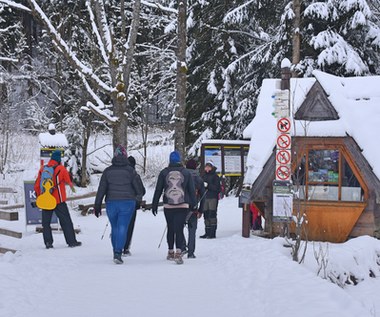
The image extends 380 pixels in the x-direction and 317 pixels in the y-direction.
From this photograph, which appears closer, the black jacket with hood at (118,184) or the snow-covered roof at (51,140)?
the black jacket with hood at (118,184)

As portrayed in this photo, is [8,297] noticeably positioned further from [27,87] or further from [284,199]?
[27,87]

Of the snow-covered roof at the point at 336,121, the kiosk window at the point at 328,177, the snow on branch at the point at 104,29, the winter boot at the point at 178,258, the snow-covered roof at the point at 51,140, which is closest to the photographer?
the winter boot at the point at 178,258

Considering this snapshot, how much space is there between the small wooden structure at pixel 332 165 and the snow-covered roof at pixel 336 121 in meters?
0.02

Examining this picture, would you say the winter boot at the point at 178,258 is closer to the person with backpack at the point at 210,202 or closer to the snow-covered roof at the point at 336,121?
the snow-covered roof at the point at 336,121

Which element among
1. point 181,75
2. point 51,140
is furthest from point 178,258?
point 51,140

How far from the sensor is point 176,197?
32.2 feet

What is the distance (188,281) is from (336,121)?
648 centimetres

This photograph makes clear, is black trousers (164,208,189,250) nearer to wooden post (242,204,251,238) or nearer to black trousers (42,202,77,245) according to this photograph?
black trousers (42,202,77,245)

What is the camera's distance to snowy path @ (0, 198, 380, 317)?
20.8 ft

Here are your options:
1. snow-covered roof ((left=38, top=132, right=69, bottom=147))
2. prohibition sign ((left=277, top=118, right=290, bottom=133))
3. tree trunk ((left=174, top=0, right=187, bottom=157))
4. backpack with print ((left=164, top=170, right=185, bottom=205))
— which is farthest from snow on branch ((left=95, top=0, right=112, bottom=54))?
backpack with print ((left=164, top=170, right=185, bottom=205))

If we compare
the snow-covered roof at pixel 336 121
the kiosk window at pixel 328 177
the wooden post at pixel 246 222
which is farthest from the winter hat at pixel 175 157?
the wooden post at pixel 246 222

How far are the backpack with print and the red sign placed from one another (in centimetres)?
197

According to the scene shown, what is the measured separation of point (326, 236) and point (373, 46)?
1081 cm

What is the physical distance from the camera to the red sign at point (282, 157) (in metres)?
10.9
